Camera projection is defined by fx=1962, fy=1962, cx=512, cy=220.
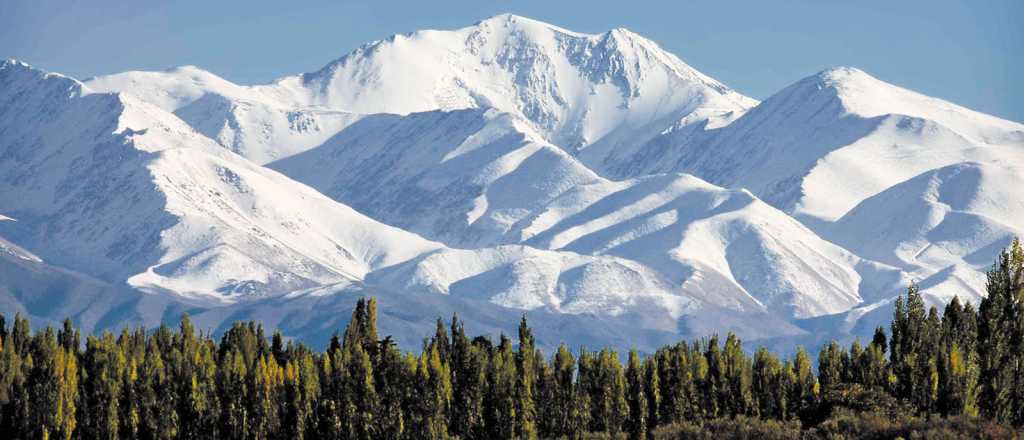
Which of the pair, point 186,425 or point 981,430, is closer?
point 981,430

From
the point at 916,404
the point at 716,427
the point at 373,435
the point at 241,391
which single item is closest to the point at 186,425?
the point at 241,391

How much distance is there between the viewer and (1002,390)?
6880 inches

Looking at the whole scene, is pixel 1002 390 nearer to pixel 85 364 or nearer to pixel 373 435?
pixel 373 435

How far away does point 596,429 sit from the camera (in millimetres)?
190125

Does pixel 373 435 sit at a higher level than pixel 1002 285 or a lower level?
lower

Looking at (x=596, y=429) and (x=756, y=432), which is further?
(x=596, y=429)

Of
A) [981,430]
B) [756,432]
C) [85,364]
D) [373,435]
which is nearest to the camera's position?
[981,430]

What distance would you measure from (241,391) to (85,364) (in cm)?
2206

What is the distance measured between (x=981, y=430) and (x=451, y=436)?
54.0 meters

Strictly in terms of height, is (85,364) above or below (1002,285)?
below

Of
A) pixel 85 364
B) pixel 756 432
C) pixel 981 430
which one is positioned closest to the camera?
pixel 981 430

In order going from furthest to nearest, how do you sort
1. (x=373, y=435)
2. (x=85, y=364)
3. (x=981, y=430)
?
(x=85, y=364) < (x=373, y=435) < (x=981, y=430)

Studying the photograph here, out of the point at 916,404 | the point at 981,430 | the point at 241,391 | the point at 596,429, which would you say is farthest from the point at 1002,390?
the point at 241,391

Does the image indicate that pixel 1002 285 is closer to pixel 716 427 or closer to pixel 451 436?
pixel 716 427
